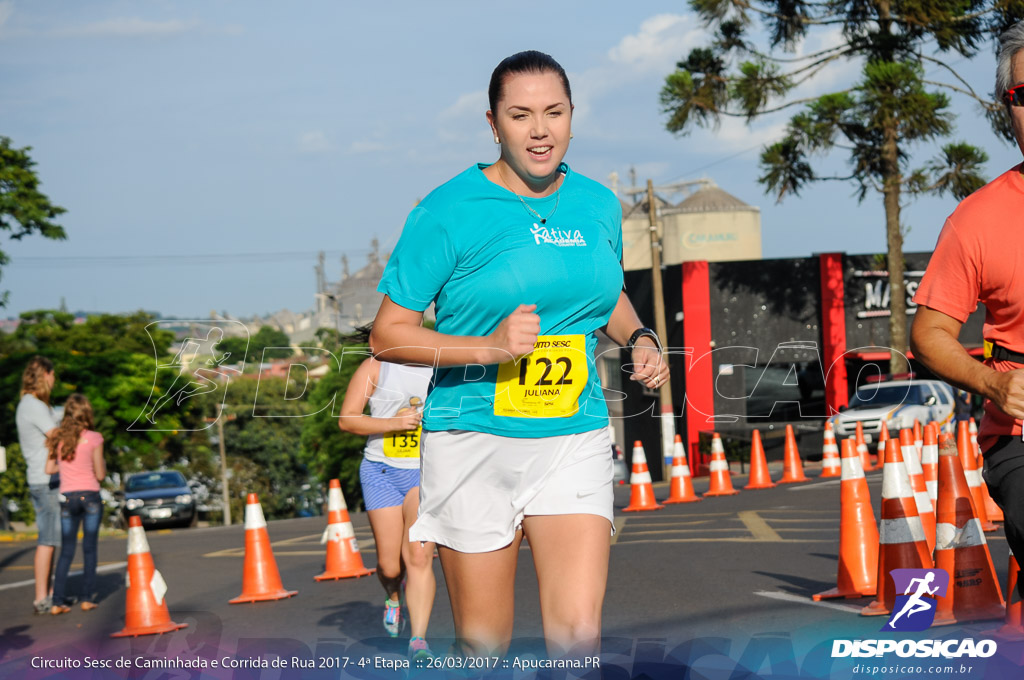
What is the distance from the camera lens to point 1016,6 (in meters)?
24.3

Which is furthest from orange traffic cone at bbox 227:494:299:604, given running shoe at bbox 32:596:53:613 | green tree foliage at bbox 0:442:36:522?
green tree foliage at bbox 0:442:36:522

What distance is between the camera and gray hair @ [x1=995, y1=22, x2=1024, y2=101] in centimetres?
323

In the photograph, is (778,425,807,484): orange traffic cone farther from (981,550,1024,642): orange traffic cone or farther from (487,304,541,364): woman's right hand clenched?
(487,304,541,364): woman's right hand clenched

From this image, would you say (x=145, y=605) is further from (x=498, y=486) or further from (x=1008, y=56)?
(x=1008, y=56)

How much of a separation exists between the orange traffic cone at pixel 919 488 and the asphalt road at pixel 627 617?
0.63 metres

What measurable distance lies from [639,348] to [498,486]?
70 centimetres

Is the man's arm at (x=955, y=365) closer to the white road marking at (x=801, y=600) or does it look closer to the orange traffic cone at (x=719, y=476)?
the white road marking at (x=801, y=600)

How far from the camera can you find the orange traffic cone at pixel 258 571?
9.18 meters

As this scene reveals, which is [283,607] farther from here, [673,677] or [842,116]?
[842,116]

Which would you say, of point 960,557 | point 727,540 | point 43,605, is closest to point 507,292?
point 960,557

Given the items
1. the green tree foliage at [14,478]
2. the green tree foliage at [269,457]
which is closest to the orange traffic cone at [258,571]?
the green tree foliage at [14,478]

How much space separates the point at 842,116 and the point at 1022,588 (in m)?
24.8

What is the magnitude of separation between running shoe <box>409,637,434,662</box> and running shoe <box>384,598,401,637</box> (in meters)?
0.90

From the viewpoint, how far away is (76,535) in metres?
9.28
